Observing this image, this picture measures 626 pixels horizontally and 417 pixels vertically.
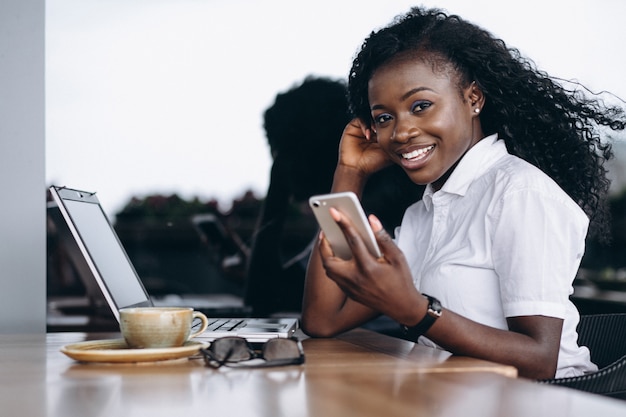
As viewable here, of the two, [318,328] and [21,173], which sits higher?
[21,173]

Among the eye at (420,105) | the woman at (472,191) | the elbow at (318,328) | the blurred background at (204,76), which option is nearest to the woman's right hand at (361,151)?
the woman at (472,191)

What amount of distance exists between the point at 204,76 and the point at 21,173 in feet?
7.60

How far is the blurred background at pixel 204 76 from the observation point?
411cm

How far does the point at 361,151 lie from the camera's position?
2.17 m

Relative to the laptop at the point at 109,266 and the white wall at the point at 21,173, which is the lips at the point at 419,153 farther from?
the white wall at the point at 21,173

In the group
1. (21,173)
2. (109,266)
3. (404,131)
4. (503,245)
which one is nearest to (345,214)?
(503,245)

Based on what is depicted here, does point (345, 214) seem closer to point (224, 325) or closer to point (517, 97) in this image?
point (224, 325)

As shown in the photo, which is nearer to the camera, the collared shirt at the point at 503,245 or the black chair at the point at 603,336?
the collared shirt at the point at 503,245

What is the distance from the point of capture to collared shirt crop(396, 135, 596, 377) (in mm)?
1586

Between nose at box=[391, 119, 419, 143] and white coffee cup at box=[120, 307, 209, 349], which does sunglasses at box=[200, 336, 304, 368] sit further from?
nose at box=[391, 119, 419, 143]

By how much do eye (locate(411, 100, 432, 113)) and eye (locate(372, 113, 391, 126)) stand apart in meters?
0.08

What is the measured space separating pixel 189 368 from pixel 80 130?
10.4 ft

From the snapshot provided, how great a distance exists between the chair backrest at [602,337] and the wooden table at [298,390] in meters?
0.76

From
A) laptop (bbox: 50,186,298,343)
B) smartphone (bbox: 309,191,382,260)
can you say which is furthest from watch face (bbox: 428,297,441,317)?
laptop (bbox: 50,186,298,343)
